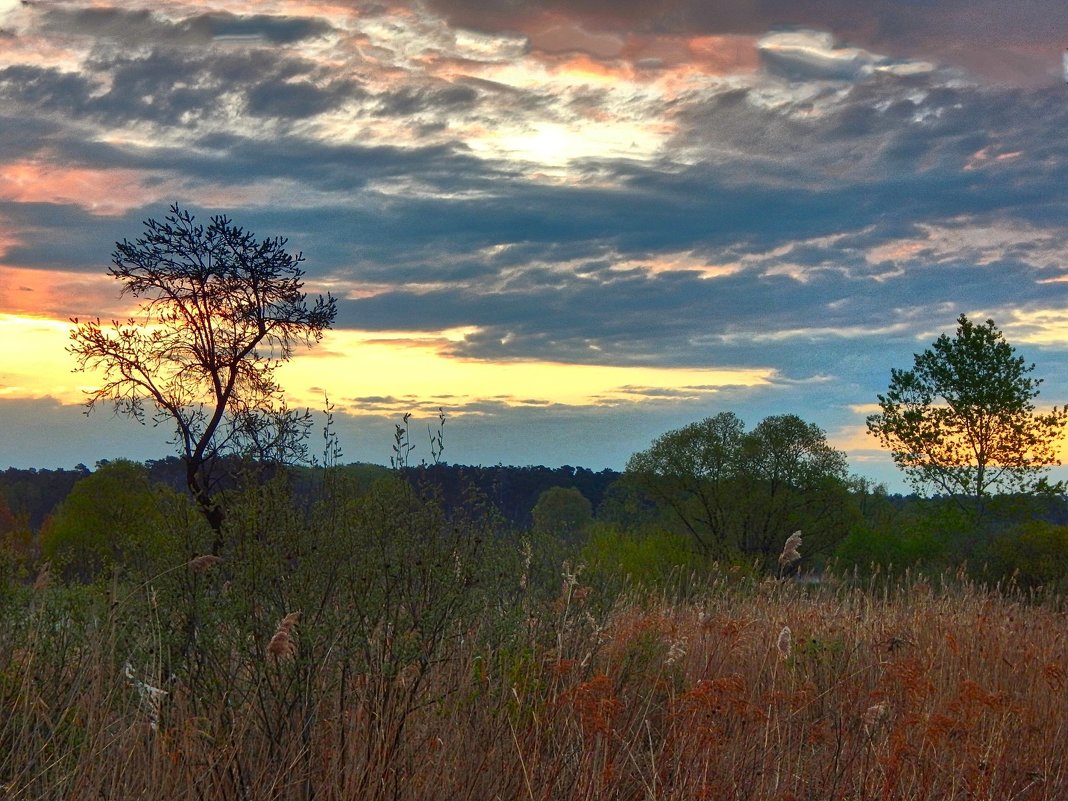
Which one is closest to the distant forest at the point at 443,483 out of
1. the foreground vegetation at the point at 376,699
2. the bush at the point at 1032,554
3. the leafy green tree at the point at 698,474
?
the foreground vegetation at the point at 376,699

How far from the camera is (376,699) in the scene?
4.98 m

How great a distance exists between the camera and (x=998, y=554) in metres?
23.7

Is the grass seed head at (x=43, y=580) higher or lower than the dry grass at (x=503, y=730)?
higher

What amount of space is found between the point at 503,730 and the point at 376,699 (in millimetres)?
875

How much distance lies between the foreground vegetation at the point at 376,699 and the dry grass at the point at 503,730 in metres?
0.02

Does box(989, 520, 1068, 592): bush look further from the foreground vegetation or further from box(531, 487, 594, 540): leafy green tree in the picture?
box(531, 487, 594, 540): leafy green tree

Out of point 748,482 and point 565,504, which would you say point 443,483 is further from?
point 565,504

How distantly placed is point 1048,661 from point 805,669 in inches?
100.0

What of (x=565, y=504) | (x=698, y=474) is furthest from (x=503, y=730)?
(x=565, y=504)

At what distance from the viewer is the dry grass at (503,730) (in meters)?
4.73

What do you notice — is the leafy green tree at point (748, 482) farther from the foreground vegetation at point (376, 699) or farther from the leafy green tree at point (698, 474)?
the foreground vegetation at point (376, 699)

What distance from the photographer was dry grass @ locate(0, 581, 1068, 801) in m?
4.73

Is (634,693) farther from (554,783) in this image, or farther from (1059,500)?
(1059,500)

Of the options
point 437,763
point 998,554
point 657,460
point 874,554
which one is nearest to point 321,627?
point 437,763
